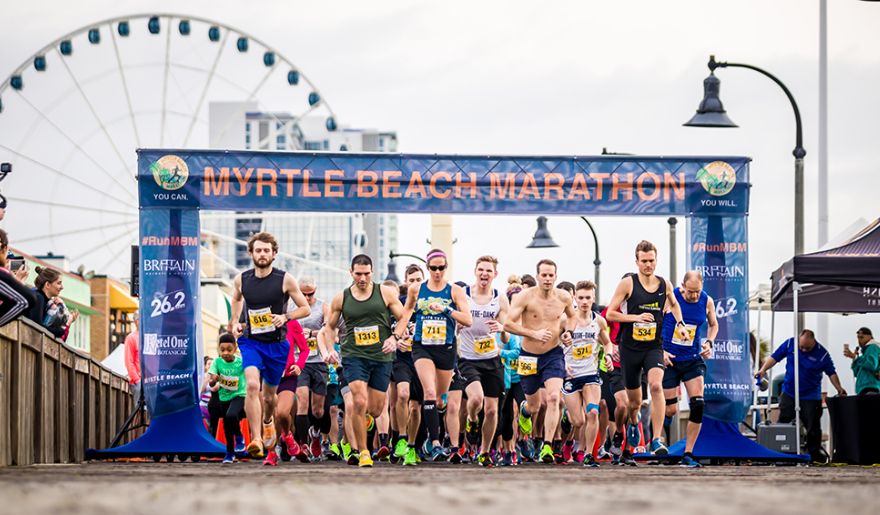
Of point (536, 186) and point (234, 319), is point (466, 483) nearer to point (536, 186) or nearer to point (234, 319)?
point (234, 319)

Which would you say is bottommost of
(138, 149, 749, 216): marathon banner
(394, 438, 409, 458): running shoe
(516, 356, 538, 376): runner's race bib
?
(394, 438, 409, 458): running shoe

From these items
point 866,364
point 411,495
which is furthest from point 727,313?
point 411,495

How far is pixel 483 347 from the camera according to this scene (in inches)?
717

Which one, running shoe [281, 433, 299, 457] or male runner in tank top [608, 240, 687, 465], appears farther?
running shoe [281, 433, 299, 457]

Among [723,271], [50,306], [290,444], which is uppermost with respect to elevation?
[723,271]

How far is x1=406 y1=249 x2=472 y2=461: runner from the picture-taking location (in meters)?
17.8

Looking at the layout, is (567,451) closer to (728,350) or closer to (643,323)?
(728,350)

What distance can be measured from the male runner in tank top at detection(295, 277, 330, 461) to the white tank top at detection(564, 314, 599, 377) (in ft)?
8.93

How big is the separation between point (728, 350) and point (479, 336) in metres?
4.46

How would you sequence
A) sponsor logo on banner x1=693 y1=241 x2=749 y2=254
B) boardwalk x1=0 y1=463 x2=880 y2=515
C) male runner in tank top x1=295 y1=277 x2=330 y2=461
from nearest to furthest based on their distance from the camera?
boardwalk x1=0 y1=463 x2=880 y2=515 < male runner in tank top x1=295 y1=277 x2=330 y2=461 < sponsor logo on banner x1=693 y1=241 x2=749 y2=254

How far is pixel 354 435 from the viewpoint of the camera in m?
17.1

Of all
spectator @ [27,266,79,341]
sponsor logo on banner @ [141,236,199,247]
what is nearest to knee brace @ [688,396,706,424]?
spectator @ [27,266,79,341]

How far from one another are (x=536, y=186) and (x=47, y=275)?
6.65 metres

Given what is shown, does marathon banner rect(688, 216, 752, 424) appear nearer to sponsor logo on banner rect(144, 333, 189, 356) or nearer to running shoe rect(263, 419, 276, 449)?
running shoe rect(263, 419, 276, 449)
